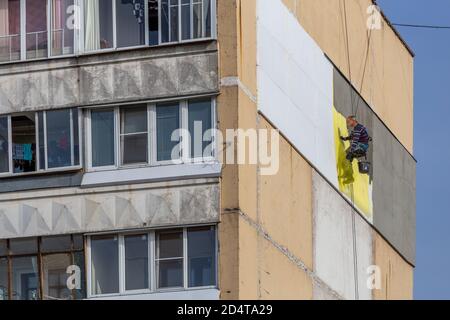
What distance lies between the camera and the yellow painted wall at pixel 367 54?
202 feet

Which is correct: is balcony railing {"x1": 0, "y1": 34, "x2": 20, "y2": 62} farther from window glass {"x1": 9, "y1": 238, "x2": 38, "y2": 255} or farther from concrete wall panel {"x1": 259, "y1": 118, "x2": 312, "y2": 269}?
concrete wall panel {"x1": 259, "y1": 118, "x2": 312, "y2": 269}

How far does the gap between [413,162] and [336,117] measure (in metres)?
12.2

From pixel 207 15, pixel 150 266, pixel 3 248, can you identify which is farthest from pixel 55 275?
pixel 207 15

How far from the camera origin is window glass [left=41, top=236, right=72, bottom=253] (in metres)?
51.9

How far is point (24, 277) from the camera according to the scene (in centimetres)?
5225

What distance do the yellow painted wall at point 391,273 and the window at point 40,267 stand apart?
1707cm

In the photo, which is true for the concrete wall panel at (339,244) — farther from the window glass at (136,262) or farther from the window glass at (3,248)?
the window glass at (3,248)

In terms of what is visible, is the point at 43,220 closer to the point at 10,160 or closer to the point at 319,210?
the point at 10,160

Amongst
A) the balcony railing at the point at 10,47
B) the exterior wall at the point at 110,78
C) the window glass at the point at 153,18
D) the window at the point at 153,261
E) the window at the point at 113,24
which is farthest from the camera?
the balcony railing at the point at 10,47

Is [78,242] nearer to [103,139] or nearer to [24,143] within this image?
[103,139]

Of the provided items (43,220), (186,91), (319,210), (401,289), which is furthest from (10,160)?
(401,289)

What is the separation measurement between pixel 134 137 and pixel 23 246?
4349mm

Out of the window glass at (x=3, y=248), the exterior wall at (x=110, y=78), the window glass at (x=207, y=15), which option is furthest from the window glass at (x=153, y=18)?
the window glass at (x=3, y=248)

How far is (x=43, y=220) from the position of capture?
2055 inches
